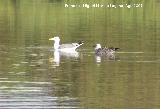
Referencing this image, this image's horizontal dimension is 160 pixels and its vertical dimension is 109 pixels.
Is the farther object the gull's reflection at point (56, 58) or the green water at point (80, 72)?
the gull's reflection at point (56, 58)

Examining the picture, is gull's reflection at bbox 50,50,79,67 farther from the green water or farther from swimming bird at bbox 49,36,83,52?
swimming bird at bbox 49,36,83,52

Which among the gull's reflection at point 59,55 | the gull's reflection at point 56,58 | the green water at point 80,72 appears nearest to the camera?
the green water at point 80,72

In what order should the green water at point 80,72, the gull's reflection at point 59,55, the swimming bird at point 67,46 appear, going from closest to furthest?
the green water at point 80,72, the gull's reflection at point 59,55, the swimming bird at point 67,46

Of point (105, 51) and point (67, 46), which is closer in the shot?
point (105, 51)

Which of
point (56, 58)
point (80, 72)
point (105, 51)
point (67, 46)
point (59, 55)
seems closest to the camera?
point (80, 72)

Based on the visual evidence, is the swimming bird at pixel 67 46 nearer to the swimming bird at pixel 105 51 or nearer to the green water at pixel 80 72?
the green water at pixel 80 72

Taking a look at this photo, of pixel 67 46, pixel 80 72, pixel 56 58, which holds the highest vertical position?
pixel 67 46

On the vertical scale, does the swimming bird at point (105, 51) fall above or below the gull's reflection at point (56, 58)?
above

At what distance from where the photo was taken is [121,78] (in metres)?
32.5

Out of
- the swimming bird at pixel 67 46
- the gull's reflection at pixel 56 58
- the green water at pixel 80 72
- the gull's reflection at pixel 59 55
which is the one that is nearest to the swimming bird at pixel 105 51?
the green water at pixel 80 72

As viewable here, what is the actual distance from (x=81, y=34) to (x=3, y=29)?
896 cm

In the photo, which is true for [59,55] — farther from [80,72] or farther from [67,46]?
[80,72]

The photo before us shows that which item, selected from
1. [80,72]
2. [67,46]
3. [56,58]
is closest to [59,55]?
[56,58]

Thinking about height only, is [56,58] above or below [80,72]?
above
